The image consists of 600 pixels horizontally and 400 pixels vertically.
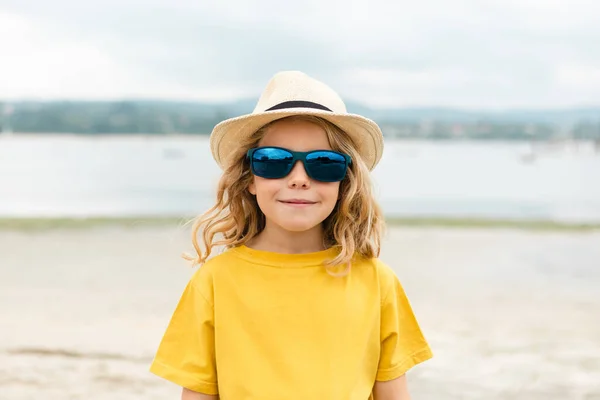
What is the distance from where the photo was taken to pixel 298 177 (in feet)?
7.15

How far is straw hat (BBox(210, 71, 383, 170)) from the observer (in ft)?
7.21

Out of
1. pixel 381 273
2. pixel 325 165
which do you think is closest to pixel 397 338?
pixel 381 273

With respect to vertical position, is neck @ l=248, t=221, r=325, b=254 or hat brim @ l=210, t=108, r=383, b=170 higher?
hat brim @ l=210, t=108, r=383, b=170

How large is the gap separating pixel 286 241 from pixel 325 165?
300 mm

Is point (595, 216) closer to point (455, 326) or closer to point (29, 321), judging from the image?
point (455, 326)

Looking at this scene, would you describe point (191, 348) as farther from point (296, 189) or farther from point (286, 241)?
point (296, 189)

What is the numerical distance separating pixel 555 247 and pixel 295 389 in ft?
35.6

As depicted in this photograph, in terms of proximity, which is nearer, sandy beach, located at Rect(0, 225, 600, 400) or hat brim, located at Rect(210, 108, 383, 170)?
hat brim, located at Rect(210, 108, 383, 170)

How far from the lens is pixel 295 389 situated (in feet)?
6.93

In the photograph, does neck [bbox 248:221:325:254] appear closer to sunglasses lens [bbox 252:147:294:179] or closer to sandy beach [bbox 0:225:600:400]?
sunglasses lens [bbox 252:147:294:179]

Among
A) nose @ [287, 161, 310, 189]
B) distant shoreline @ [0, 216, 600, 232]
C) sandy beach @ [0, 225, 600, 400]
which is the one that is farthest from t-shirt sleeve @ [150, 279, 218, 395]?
distant shoreline @ [0, 216, 600, 232]

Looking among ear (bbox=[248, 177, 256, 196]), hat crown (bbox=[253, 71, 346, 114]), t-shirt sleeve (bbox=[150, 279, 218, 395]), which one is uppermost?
hat crown (bbox=[253, 71, 346, 114])

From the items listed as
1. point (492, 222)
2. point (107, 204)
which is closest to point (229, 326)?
point (492, 222)

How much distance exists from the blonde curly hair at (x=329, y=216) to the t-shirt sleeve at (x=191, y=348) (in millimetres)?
199
